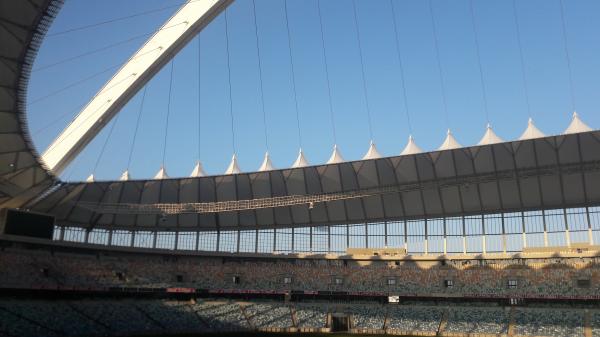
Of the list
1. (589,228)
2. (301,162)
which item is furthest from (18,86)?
(589,228)

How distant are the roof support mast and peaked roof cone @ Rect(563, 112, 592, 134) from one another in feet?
97.4

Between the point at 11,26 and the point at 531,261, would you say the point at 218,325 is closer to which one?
the point at 531,261

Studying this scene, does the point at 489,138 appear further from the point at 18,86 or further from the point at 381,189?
the point at 18,86

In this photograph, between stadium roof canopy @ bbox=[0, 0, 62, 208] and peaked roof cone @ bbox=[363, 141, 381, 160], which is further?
peaked roof cone @ bbox=[363, 141, 381, 160]

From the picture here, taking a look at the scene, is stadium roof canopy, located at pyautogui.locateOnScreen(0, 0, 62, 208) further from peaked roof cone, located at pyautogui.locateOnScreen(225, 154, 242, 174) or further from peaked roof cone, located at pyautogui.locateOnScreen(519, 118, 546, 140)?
peaked roof cone, located at pyautogui.locateOnScreen(519, 118, 546, 140)

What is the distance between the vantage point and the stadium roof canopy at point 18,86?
856 inches

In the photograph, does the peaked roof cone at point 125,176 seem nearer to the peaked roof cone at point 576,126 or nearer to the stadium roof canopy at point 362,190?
the stadium roof canopy at point 362,190

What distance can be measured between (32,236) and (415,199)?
38040 millimetres

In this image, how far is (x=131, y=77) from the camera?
4188 centimetres

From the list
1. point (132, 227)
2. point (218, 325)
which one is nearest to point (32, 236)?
point (132, 227)

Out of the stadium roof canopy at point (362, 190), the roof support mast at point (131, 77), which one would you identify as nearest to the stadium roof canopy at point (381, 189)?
the stadium roof canopy at point (362, 190)

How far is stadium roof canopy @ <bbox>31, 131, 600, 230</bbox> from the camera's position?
161 feet

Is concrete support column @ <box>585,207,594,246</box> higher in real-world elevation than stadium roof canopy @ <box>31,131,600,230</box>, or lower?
lower

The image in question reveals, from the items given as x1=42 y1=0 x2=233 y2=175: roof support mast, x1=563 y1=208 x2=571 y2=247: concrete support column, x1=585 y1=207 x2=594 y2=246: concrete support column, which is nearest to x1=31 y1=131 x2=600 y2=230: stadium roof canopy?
x1=585 y1=207 x2=594 y2=246: concrete support column
